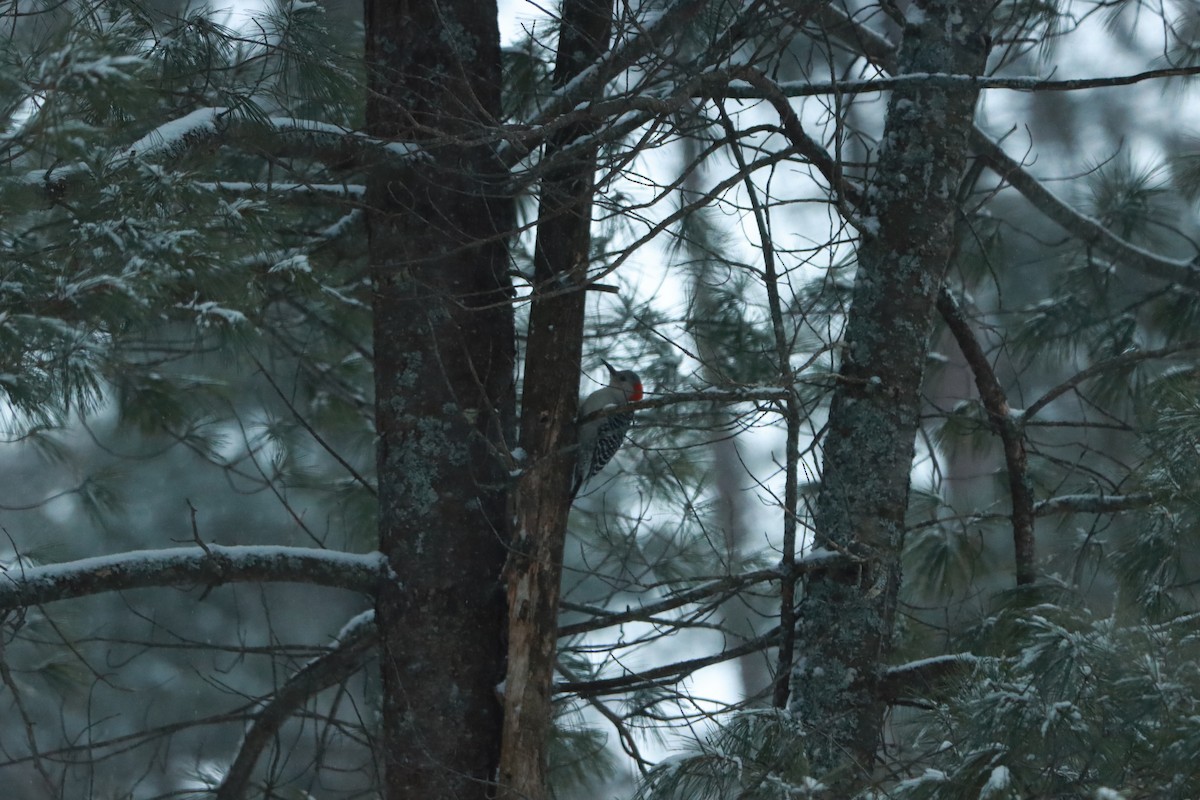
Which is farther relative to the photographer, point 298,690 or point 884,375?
point 298,690

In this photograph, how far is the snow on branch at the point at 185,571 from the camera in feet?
7.70

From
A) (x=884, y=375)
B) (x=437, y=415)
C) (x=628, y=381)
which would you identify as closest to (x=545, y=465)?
(x=437, y=415)

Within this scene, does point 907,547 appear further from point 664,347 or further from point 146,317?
point 146,317

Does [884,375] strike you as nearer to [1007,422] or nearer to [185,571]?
[1007,422]

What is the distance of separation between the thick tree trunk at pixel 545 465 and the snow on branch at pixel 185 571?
378 millimetres

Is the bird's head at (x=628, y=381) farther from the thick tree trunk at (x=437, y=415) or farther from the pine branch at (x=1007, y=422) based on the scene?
the pine branch at (x=1007, y=422)

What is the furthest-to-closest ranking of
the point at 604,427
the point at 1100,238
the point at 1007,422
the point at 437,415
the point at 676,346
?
the point at 604,427 < the point at 1100,238 < the point at 1007,422 < the point at 437,415 < the point at 676,346

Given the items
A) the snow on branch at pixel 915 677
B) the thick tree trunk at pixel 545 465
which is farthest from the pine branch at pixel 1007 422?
the thick tree trunk at pixel 545 465

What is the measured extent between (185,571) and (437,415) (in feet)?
2.18

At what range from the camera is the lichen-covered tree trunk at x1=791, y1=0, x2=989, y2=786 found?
2385 mm

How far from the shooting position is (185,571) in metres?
2.45

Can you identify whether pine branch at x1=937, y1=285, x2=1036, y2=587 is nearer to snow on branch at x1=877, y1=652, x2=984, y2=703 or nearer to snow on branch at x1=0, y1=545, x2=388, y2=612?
snow on branch at x1=877, y1=652, x2=984, y2=703

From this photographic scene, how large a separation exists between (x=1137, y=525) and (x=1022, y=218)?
341 inches

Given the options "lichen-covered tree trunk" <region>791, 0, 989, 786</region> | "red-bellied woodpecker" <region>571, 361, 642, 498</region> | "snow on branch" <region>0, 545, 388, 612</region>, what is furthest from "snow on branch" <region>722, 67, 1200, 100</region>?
"snow on branch" <region>0, 545, 388, 612</region>
